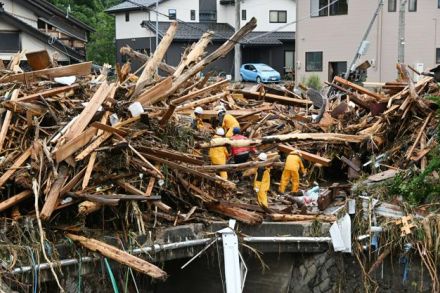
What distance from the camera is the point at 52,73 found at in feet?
34.2

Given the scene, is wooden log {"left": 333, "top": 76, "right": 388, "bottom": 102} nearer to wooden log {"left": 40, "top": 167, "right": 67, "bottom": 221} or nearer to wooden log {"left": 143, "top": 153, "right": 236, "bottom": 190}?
wooden log {"left": 143, "top": 153, "right": 236, "bottom": 190}

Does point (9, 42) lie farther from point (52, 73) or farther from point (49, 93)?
point (49, 93)

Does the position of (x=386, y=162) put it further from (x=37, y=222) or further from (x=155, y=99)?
(x=37, y=222)

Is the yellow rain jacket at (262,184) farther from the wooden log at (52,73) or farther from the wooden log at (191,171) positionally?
the wooden log at (52,73)

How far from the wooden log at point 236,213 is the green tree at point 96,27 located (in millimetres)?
37254

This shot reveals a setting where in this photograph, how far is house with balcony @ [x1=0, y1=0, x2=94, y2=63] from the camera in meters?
24.5

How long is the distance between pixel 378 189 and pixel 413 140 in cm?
201

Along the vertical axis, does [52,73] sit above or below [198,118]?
above

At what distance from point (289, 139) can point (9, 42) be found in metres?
17.0

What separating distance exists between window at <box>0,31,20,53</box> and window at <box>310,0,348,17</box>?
55.7 ft

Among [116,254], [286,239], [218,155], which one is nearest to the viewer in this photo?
[116,254]

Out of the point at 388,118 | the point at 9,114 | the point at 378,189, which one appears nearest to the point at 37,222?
the point at 9,114

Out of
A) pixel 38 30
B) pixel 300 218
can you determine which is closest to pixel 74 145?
pixel 300 218

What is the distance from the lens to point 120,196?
7977mm
